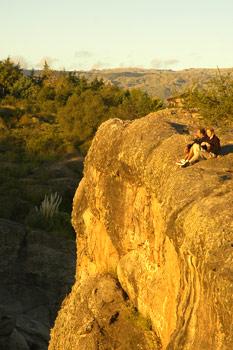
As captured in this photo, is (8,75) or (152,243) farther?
(8,75)

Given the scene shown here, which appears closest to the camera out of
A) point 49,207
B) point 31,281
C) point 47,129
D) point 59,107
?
point 31,281

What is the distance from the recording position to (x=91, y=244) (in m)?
16.8

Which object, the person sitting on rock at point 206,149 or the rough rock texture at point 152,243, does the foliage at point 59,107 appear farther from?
the person sitting on rock at point 206,149

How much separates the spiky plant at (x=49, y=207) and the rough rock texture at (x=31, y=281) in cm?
240

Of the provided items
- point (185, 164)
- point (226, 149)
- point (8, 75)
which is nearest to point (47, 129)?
point (8, 75)

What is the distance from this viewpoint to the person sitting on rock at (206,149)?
1233 centimetres

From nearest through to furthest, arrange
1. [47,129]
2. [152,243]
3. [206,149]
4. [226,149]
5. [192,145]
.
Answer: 1. [192,145]
2. [206,149]
3. [152,243]
4. [226,149]
5. [47,129]

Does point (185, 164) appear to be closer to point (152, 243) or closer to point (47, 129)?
point (152, 243)

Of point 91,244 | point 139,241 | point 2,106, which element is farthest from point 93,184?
point 2,106

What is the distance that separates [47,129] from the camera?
52938mm

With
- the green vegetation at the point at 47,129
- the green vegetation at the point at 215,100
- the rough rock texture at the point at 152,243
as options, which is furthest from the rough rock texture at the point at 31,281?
the green vegetation at the point at 215,100

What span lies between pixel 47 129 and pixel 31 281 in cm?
2754

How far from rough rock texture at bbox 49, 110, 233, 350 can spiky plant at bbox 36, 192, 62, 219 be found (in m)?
15.2

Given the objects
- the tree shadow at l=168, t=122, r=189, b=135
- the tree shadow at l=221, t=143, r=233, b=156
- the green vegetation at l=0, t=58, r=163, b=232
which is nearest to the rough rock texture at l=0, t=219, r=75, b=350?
the green vegetation at l=0, t=58, r=163, b=232
